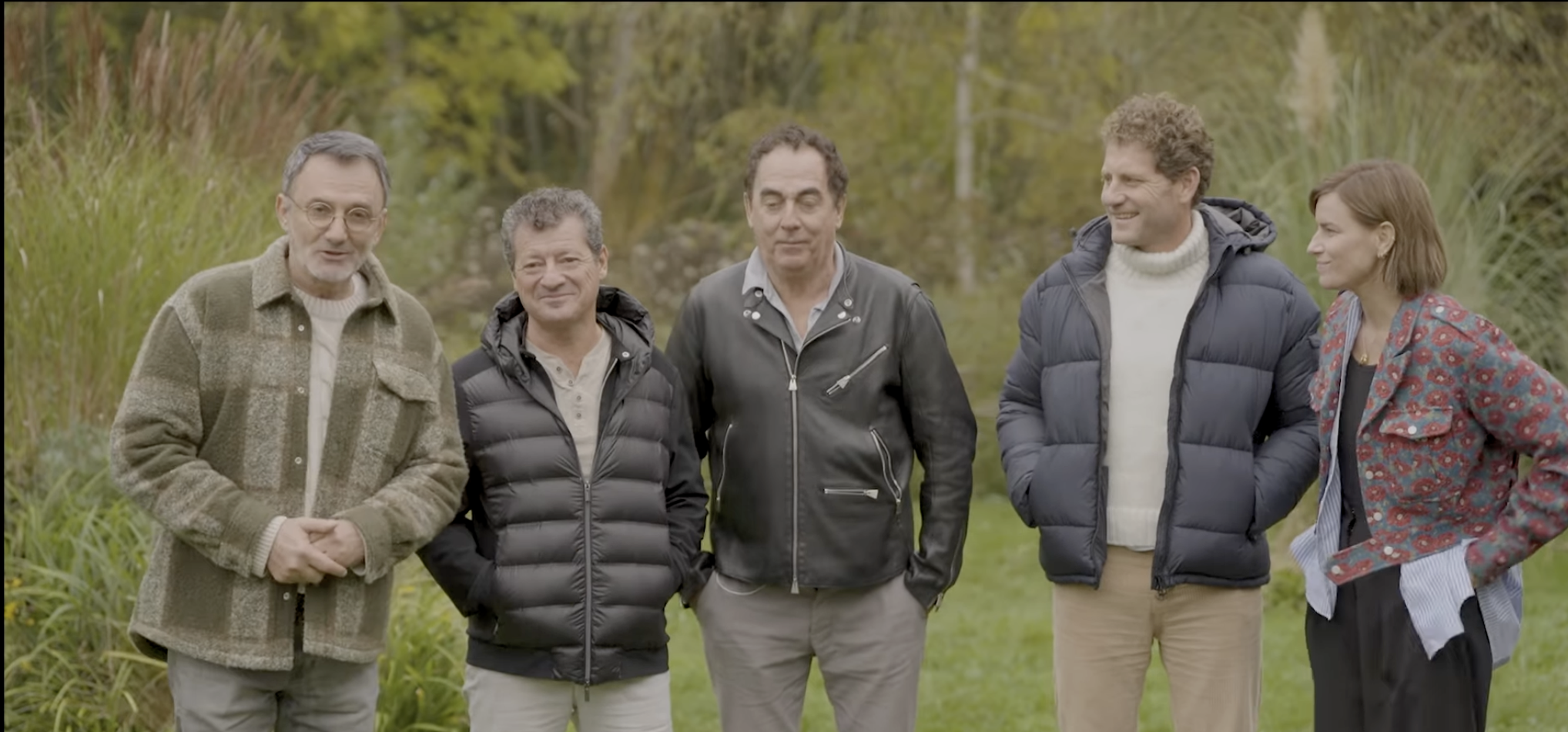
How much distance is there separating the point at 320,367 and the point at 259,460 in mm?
244

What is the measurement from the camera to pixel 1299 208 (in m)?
8.84

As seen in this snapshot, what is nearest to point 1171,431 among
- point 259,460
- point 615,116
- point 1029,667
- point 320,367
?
point 320,367

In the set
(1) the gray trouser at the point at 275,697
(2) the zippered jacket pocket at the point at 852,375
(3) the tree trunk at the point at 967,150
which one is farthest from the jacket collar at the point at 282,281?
(3) the tree trunk at the point at 967,150

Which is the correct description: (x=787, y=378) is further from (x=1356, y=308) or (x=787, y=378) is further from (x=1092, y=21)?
(x=1092, y=21)

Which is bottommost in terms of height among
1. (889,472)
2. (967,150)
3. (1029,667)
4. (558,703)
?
(1029,667)

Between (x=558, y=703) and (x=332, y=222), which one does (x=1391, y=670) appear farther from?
(x=332, y=222)

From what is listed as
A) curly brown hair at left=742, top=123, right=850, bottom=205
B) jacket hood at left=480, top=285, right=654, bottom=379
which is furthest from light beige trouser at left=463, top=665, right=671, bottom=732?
curly brown hair at left=742, top=123, right=850, bottom=205

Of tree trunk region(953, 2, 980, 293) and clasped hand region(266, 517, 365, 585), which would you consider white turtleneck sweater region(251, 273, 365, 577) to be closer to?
clasped hand region(266, 517, 365, 585)

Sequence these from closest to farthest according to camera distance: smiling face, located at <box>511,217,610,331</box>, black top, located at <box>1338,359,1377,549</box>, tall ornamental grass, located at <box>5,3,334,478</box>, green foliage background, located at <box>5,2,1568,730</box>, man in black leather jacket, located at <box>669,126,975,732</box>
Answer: black top, located at <box>1338,359,1377,549</box> → smiling face, located at <box>511,217,610,331</box> → man in black leather jacket, located at <box>669,126,975,732</box> → green foliage background, located at <box>5,2,1568,730</box> → tall ornamental grass, located at <box>5,3,334,478</box>

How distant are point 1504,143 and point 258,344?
795 centimetres

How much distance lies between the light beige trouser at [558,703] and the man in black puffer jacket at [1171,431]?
101 centimetres

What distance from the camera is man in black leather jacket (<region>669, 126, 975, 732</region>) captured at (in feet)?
15.0

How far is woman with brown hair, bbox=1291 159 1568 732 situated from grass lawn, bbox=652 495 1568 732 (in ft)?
9.07

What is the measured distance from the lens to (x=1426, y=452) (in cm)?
406
